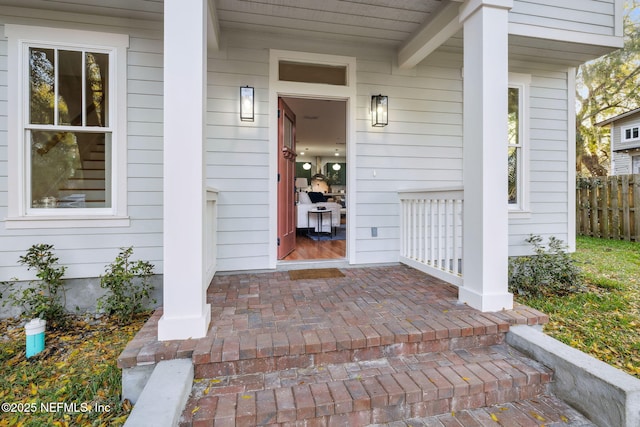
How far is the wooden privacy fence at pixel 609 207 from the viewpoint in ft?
22.8

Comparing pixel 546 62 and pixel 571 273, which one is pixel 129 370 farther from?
pixel 546 62

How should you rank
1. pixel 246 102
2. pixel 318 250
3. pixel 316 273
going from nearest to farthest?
1. pixel 246 102
2. pixel 316 273
3. pixel 318 250

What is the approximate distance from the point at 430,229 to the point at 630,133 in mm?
12812

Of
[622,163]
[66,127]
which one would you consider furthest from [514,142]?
[622,163]

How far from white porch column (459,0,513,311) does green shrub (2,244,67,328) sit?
3.76 m

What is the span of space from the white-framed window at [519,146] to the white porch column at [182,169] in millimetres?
4112

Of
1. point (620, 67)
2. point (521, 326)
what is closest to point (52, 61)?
point (521, 326)

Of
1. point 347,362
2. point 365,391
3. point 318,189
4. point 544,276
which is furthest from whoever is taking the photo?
point 318,189

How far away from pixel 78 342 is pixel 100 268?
2.60 ft

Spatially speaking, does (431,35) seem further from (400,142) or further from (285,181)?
→ (285,181)

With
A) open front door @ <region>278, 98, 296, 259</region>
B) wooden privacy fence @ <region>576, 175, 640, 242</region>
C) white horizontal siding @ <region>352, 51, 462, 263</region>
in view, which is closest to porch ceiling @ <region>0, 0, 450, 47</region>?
white horizontal siding @ <region>352, 51, 462, 263</region>

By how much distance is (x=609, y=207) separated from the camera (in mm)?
7410

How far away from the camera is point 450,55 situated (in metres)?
4.23

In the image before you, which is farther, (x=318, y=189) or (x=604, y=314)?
(x=318, y=189)
